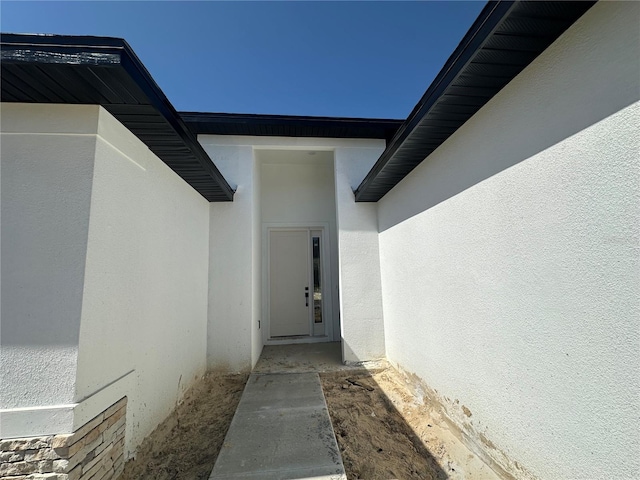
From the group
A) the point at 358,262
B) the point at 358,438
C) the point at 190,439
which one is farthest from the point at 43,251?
the point at 358,262

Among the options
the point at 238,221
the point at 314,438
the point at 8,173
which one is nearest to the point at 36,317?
the point at 8,173

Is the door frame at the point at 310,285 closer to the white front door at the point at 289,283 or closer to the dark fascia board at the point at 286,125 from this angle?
the white front door at the point at 289,283

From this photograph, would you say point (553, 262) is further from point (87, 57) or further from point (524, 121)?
point (87, 57)

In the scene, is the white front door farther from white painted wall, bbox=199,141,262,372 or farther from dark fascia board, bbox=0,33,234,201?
dark fascia board, bbox=0,33,234,201

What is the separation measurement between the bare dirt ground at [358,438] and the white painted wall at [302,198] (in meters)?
2.56

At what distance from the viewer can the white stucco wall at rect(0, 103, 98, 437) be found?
4.98 ft

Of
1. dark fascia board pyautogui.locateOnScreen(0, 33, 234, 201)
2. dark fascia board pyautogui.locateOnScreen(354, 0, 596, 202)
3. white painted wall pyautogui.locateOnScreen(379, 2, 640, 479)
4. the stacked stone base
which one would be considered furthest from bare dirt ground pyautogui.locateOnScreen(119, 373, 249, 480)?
dark fascia board pyautogui.locateOnScreen(354, 0, 596, 202)

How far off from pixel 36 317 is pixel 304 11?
496 cm

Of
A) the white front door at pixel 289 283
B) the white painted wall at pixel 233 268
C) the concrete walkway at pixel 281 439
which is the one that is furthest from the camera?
the white front door at pixel 289 283

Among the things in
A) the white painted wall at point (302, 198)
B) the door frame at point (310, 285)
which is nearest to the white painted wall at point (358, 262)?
the white painted wall at point (302, 198)

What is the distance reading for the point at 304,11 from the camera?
13.0 ft

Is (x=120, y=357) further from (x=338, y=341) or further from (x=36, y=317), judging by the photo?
(x=338, y=341)

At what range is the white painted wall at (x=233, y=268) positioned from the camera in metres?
4.01

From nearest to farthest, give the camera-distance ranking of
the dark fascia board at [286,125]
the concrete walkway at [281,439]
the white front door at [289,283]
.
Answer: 1. the concrete walkway at [281,439]
2. the dark fascia board at [286,125]
3. the white front door at [289,283]
